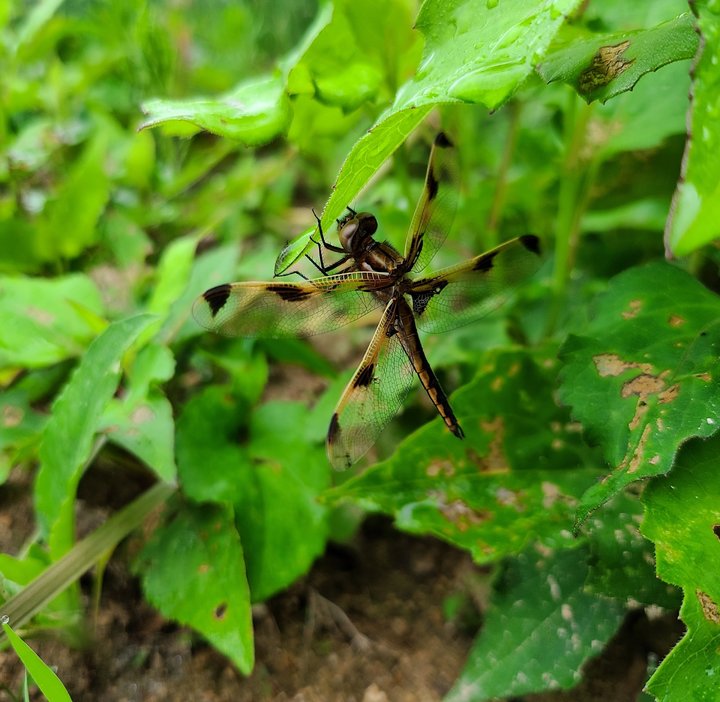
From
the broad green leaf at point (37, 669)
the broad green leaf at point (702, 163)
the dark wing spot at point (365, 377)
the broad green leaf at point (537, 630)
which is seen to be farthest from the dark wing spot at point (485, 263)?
the broad green leaf at point (37, 669)

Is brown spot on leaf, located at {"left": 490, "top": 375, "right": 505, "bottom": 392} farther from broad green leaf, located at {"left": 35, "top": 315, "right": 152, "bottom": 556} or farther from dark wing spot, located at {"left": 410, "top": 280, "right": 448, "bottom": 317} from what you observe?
broad green leaf, located at {"left": 35, "top": 315, "right": 152, "bottom": 556}

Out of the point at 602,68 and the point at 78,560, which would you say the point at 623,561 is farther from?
the point at 78,560

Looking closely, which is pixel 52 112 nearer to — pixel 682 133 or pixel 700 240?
pixel 682 133

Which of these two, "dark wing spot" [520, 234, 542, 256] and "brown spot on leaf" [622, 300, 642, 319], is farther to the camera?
"dark wing spot" [520, 234, 542, 256]

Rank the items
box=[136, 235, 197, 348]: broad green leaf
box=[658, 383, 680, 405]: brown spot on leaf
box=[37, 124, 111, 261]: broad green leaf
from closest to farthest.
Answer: box=[658, 383, 680, 405]: brown spot on leaf
box=[136, 235, 197, 348]: broad green leaf
box=[37, 124, 111, 261]: broad green leaf

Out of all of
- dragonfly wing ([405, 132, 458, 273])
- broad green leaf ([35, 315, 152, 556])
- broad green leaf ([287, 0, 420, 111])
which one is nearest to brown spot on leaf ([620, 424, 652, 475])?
dragonfly wing ([405, 132, 458, 273])

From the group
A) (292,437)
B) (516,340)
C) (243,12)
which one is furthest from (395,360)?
(243,12)
